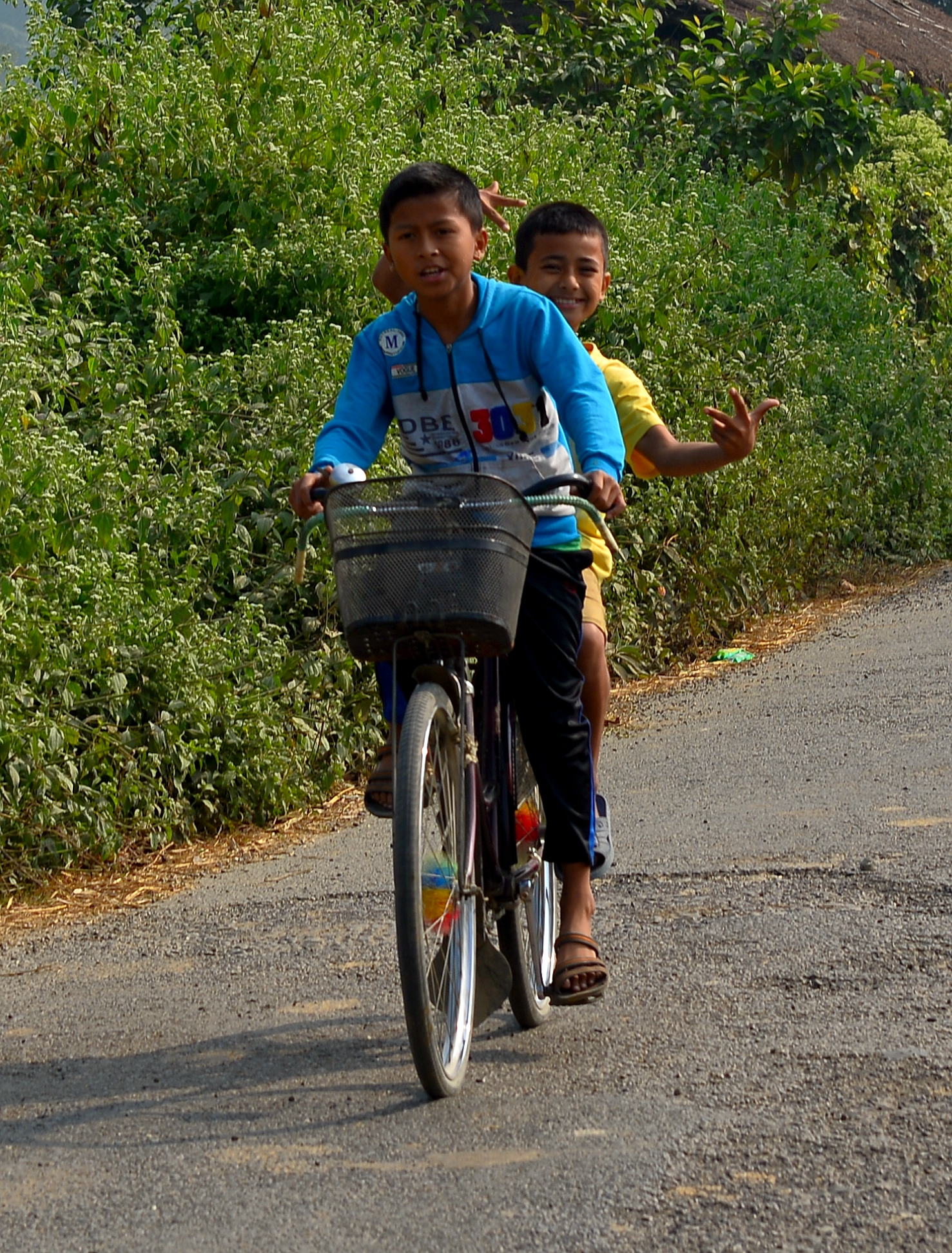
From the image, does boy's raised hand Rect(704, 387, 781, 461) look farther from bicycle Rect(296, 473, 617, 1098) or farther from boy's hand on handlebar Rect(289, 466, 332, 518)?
boy's hand on handlebar Rect(289, 466, 332, 518)

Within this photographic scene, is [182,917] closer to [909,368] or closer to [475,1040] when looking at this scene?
[475,1040]

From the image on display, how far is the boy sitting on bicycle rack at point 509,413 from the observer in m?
3.86

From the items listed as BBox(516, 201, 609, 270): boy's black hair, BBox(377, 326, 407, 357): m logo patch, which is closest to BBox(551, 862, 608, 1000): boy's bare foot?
BBox(377, 326, 407, 357): m logo patch

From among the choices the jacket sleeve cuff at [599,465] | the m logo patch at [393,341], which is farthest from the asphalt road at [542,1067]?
the m logo patch at [393,341]

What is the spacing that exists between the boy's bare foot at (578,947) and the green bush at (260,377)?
2198 millimetres

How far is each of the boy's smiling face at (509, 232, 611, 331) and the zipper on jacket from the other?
1012 mm

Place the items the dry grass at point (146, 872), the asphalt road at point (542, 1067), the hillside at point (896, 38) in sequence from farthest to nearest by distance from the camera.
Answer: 1. the hillside at point (896, 38)
2. the dry grass at point (146, 872)
3. the asphalt road at point (542, 1067)

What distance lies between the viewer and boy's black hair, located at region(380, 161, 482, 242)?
389 cm

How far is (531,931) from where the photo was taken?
4.18 metres

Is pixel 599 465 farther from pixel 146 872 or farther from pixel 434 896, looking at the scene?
pixel 146 872

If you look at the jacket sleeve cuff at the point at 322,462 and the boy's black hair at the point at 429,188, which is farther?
the boy's black hair at the point at 429,188

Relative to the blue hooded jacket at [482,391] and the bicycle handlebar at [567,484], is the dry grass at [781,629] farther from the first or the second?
the bicycle handlebar at [567,484]

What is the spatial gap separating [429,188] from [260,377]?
3560 mm

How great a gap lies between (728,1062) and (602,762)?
361 cm
